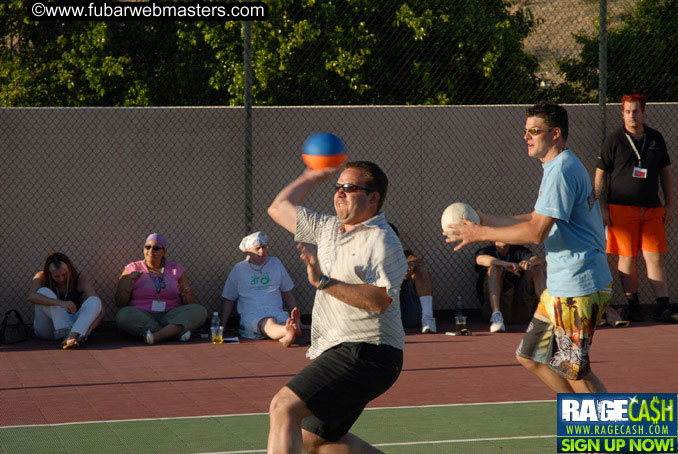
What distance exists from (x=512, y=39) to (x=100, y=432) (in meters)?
18.0

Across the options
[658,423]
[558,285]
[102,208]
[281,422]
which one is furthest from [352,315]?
[102,208]

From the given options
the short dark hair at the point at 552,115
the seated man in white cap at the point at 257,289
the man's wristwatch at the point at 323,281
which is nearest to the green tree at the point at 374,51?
the seated man in white cap at the point at 257,289

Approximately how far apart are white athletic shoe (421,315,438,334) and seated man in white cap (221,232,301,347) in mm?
1565

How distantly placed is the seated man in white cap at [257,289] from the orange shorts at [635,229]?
4105mm

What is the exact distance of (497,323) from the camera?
1119 cm

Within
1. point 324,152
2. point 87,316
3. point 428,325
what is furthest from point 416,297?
point 324,152

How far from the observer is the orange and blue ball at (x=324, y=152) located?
607cm

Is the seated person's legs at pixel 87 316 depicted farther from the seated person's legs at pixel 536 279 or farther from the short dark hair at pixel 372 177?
the short dark hair at pixel 372 177

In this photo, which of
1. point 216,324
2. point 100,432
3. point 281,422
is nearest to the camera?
point 281,422

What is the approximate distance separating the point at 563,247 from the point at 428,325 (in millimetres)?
5733

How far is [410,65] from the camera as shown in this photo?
16.2 meters

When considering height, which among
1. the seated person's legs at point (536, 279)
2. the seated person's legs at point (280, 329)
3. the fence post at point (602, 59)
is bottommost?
the seated person's legs at point (280, 329)

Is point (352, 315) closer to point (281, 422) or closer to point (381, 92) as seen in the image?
point (281, 422)

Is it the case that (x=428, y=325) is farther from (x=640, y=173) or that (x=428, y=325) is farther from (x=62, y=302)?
(x=62, y=302)
